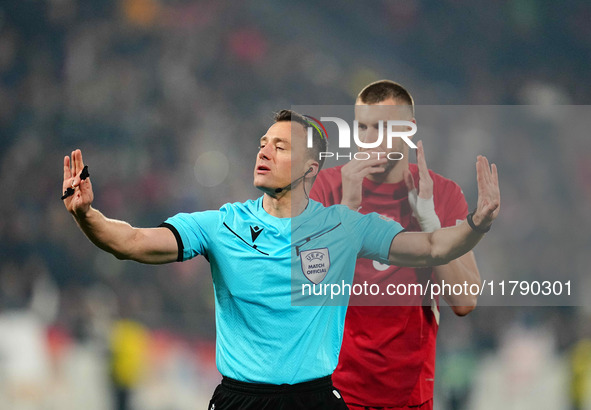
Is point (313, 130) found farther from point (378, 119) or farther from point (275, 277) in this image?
point (275, 277)

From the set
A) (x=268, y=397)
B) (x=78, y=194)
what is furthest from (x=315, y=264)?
(x=78, y=194)

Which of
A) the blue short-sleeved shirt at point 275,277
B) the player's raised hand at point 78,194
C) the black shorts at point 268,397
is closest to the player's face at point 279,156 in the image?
the blue short-sleeved shirt at point 275,277

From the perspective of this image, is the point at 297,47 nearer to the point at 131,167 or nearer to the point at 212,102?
the point at 212,102

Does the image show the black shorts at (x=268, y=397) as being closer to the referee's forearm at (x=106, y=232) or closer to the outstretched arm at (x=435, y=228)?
the referee's forearm at (x=106, y=232)

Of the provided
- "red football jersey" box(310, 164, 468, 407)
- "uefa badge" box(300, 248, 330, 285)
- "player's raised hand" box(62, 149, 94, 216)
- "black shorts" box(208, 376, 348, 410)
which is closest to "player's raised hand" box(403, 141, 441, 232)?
"red football jersey" box(310, 164, 468, 407)

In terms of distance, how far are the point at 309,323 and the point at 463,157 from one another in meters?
3.58

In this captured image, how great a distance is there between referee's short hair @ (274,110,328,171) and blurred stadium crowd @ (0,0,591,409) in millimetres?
2469

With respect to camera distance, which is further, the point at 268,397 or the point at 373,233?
the point at 373,233

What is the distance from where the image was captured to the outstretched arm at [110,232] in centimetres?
230

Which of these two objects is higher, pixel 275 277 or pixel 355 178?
pixel 355 178

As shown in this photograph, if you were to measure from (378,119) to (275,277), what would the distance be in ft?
3.51

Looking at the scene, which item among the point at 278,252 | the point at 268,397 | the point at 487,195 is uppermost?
the point at 487,195

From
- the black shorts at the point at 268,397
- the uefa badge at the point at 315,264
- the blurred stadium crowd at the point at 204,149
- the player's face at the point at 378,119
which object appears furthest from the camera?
the blurred stadium crowd at the point at 204,149

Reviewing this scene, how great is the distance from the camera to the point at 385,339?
309 centimetres
